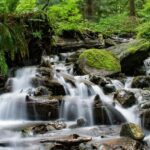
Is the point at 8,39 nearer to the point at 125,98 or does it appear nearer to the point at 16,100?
the point at 16,100

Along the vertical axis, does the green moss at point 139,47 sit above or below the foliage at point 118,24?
above

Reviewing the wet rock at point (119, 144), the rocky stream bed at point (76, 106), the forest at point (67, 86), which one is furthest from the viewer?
the rocky stream bed at point (76, 106)

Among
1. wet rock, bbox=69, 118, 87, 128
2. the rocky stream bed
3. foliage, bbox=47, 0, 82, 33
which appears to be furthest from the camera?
foliage, bbox=47, 0, 82, 33

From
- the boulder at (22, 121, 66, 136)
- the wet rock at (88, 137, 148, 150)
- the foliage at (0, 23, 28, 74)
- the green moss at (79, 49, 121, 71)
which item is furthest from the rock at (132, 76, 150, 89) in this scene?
the foliage at (0, 23, 28, 74)

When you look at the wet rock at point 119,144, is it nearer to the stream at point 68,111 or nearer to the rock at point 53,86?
the stream at point 68,111

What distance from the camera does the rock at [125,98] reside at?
1019cm

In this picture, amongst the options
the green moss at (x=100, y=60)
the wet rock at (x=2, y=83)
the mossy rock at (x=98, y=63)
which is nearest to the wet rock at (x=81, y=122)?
the wet rock at (x=2, y=83)

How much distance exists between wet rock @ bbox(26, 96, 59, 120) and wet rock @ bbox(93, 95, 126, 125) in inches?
39.1

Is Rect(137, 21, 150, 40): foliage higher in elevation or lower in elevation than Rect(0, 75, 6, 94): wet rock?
higher

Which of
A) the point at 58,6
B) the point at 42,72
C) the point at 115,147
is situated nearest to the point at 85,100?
the point at 42,72

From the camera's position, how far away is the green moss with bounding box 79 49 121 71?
1349 cm

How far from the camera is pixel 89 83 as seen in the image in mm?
11688

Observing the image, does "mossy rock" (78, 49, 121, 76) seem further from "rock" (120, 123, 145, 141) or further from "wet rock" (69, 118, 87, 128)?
"rock" (120, 123, 145, 141)

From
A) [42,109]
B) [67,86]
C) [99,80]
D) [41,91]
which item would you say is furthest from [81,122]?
[99,80]
